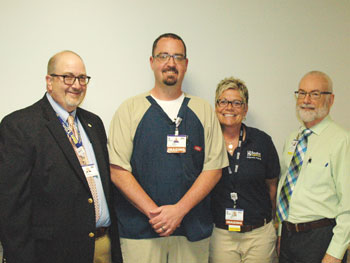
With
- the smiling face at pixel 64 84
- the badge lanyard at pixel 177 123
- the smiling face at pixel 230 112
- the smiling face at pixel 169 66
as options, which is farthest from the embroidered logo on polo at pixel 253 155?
the smiling face at pixel 64 84

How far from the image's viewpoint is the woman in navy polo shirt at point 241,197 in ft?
7.11

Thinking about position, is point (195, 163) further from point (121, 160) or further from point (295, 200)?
point (295, 200)

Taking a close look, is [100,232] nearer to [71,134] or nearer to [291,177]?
[71,134]

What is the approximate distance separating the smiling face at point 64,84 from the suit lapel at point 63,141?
129 millimetres

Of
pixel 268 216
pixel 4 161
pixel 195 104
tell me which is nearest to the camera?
pixel 4 161

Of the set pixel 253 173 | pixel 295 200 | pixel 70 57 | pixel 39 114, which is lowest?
pixel 295 200

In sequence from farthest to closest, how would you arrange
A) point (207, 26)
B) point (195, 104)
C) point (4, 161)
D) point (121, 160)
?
→ 1. point (207, 26)
2. point (195, 104)
3. point (121, 160)
4. point (4, 161)

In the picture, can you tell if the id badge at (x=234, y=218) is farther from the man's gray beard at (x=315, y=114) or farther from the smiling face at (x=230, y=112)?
the man's gray beard at (x=315, y=114)

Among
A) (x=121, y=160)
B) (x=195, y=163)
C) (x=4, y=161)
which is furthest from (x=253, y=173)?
(x=4, y=161)

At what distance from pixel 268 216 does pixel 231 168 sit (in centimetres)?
49

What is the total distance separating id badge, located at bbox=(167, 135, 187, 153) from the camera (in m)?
1.93

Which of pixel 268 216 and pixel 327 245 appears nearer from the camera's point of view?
pixel 327 245

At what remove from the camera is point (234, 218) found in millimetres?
2152

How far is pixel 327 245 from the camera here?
1.97m
